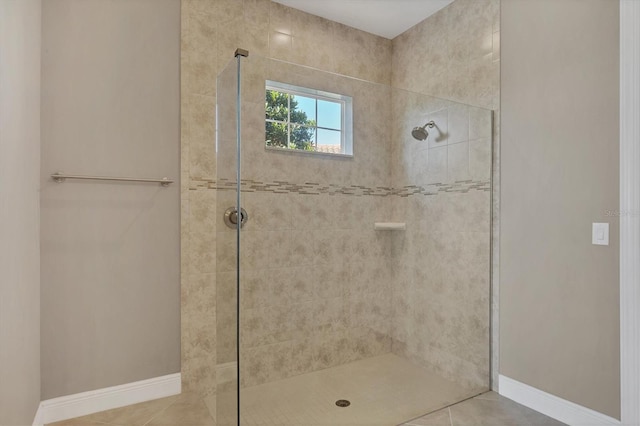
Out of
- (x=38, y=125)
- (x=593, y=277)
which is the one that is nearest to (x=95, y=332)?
(x=38, y=125)

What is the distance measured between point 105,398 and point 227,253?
1156 mm

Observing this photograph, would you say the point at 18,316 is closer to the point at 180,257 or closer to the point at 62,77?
the point at 180,257

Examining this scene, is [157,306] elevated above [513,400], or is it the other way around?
[157,306]

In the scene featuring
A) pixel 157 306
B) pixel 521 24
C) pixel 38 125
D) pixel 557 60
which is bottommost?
pixel 157 306

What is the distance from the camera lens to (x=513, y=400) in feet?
7.13

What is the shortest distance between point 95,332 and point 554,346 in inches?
→ 99.3

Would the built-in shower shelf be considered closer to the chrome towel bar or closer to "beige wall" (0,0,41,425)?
the chrome towel bar

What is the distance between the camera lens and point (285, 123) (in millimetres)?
1770

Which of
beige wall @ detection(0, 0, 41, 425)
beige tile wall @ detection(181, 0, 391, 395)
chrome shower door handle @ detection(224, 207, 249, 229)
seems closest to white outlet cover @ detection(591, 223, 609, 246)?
chrome shower door handle @ detection(224, 207, 249, 229)

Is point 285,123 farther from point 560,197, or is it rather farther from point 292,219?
point 560,197

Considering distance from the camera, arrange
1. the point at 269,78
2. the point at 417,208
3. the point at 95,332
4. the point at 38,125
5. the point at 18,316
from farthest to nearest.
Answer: the point at 417,208
the point at 95,332
the point at 38,125
the point at 269,78
the point at 18,316

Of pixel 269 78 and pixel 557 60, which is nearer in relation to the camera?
pixel 269 78

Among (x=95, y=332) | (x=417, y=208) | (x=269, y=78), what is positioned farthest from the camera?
(x=417, y=208)

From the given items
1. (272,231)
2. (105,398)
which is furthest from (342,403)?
(105,398)
